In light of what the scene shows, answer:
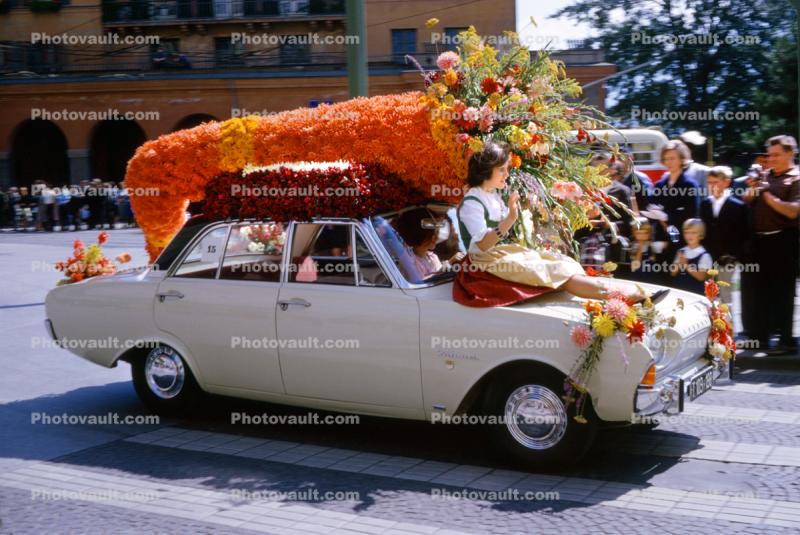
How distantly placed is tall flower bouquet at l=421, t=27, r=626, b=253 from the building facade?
3417cm

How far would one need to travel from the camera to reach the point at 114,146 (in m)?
50.0

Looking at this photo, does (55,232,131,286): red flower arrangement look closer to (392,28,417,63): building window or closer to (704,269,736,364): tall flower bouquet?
(704,269,736,364): tall flower bouquet

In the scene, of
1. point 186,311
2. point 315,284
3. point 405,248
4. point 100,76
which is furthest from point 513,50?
point 100,76

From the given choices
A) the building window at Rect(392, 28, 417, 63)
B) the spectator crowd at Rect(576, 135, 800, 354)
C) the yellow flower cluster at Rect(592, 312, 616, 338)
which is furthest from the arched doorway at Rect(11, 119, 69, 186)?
the yellow flower cluster at Rect(592, 312, 616, 338)

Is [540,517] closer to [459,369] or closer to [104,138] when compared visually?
[459,369]

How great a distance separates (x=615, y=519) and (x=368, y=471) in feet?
5.71

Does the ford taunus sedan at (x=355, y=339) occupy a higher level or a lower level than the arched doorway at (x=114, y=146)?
lower

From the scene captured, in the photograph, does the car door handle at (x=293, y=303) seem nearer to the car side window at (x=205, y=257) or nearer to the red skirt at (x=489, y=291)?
the car side window at (x=205, y=257)

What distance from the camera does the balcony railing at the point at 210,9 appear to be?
4609 cm

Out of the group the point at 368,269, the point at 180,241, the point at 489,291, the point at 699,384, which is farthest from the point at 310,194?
the point at 699,384

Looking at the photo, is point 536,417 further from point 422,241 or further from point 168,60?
point 168,60

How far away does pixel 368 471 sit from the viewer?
634 cm

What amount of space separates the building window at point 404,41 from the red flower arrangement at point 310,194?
38.4m

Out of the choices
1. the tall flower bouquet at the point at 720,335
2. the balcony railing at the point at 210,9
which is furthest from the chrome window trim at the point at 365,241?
the balcony railing at the point at 210,9
